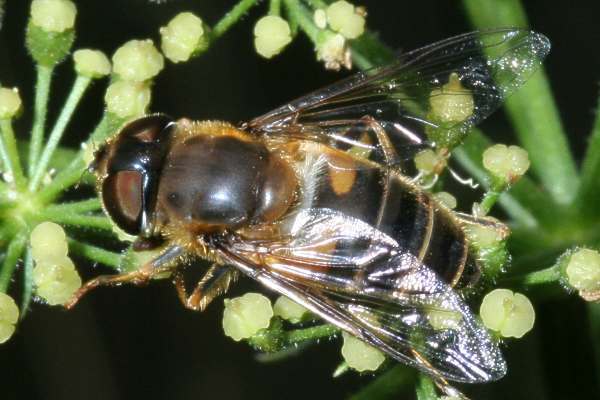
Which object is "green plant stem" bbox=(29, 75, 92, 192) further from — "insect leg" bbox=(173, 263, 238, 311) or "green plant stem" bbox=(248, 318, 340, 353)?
"green plant stem" bbox=(248, 318, 340, 353)

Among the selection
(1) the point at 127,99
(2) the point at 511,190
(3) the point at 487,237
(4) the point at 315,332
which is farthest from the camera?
(2) the point at 511,190

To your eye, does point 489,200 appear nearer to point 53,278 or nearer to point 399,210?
point 399,210

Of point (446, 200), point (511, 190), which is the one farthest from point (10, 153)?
point (511, 190)

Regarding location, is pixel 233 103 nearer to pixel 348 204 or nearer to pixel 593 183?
pixel 593 183

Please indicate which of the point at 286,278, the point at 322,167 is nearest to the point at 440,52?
the point at 322,167

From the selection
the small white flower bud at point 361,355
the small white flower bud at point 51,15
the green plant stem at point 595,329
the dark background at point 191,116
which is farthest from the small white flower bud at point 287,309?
the dark background at point 191,116
